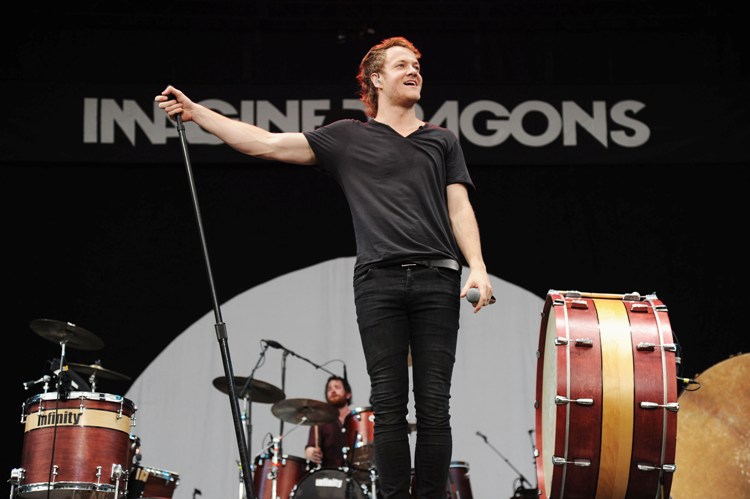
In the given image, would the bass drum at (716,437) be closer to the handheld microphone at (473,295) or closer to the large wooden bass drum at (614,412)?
the large wooden bass drum at (614,412)

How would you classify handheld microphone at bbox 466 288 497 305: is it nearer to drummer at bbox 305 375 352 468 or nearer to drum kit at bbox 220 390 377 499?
drum kit at bbox 220 390 377 499

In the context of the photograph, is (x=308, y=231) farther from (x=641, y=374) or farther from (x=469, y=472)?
(x=641, y=374)

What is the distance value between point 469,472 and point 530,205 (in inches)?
85.4

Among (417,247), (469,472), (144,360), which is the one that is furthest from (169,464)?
(417,247)

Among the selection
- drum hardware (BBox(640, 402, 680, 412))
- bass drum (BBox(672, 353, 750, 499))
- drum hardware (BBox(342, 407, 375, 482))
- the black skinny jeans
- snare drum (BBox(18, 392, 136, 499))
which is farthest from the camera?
drum hardware (BBox(342, 407, 375, 482))

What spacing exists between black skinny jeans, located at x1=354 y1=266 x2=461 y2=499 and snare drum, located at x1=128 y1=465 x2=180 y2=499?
3.53 meters

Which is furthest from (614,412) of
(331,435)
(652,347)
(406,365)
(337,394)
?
(331,435)

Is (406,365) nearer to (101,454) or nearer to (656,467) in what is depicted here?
(656,467)

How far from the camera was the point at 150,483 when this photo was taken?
6.05 meters

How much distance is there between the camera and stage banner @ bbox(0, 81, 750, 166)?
7.58 meters

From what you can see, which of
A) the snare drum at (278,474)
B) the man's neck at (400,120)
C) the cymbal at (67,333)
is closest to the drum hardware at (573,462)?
the man's neck at (400,120)

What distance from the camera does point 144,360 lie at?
7.38 m

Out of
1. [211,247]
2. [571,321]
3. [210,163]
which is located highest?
[210,163]

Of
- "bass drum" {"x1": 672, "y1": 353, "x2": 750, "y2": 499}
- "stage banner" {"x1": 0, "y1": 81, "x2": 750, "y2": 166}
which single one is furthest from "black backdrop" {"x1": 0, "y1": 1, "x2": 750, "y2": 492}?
"bass drum" {"x1": 672, "y1": 353, "x2": 750, "y2": 499}
